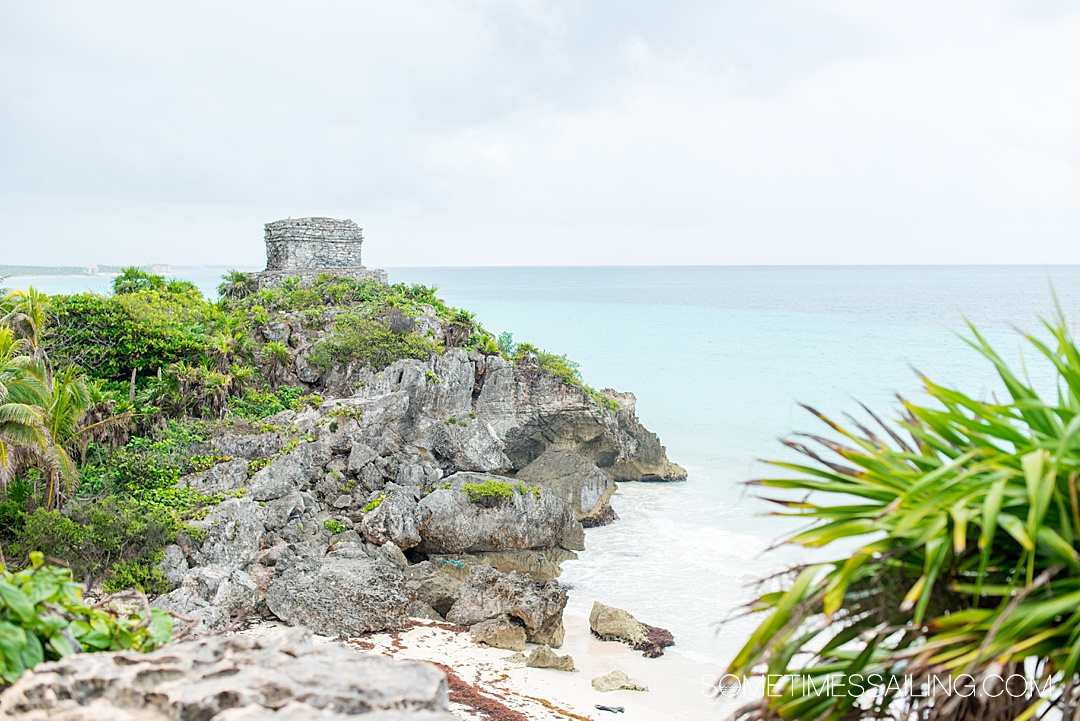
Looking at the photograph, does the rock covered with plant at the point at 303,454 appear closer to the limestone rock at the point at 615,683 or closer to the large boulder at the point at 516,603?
the large boulder at the point at 516,603

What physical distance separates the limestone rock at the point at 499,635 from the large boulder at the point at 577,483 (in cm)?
675

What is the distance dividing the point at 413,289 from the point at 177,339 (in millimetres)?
8892

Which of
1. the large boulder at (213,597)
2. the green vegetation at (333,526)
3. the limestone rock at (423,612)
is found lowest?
the limestone rock at (423,612)

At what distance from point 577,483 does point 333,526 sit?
670 centimetres

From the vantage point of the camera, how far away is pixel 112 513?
1091 centimetres

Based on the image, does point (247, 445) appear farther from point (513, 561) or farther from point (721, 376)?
point (721, 376)

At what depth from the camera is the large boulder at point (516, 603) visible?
1145 cm

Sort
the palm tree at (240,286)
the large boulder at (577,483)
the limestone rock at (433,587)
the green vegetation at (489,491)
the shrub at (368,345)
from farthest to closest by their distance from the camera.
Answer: the palm tree at (240,286) → the shrub at (368,345) → the large boulder at (577,483) → the green vegetation at (489,491) → the limestone rock at (433,587)

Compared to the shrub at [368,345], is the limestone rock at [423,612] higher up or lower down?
lower down

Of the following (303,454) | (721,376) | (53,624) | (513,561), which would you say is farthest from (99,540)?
(721,376)

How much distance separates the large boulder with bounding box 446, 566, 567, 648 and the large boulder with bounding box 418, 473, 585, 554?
231cm

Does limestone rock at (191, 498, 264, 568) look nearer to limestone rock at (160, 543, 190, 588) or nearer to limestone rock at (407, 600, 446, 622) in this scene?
limestone rock at (160, 543, 190, 588)

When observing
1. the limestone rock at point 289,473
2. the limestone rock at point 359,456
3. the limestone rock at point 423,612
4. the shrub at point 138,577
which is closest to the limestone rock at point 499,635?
the limestone rock at point 423,612

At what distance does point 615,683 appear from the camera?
1011cm
